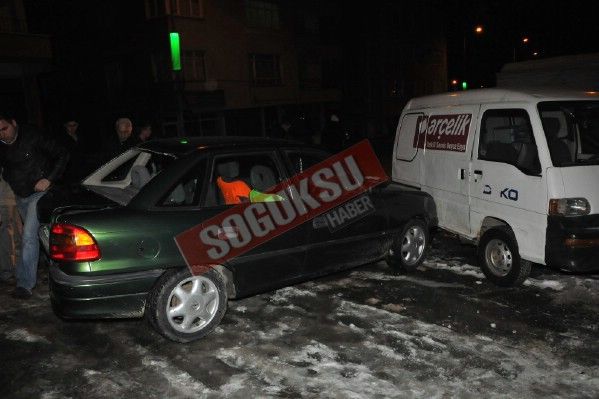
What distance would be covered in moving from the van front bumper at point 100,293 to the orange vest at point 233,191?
0.96 metres

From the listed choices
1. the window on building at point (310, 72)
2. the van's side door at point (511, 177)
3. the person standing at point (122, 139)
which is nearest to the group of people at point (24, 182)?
the person standing at point (122, 139)

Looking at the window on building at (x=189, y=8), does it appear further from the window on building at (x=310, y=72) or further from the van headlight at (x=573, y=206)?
the van headlight at (x=573, y=206)

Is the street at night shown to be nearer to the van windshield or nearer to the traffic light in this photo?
the van windshield

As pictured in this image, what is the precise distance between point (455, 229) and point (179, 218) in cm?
379

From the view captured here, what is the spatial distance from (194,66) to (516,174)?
2185 centimetres

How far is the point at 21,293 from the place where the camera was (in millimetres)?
5191

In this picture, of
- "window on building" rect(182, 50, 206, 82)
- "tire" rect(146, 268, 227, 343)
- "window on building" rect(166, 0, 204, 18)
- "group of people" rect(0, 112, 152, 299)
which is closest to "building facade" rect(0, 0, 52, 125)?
"window on building" rect(182, 50, 206, 82)

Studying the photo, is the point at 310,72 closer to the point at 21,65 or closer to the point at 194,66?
the point at 194,66

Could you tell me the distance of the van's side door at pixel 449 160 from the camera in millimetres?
5797

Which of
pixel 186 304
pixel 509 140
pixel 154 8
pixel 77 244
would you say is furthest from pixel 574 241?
pixel 154 8

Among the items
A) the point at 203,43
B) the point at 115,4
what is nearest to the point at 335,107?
the point at 203,43

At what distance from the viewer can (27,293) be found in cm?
520

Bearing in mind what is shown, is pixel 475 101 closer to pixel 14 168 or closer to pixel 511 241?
pixel 511 241

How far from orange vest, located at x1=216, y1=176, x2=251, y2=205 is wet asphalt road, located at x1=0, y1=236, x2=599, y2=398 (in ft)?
3.93
